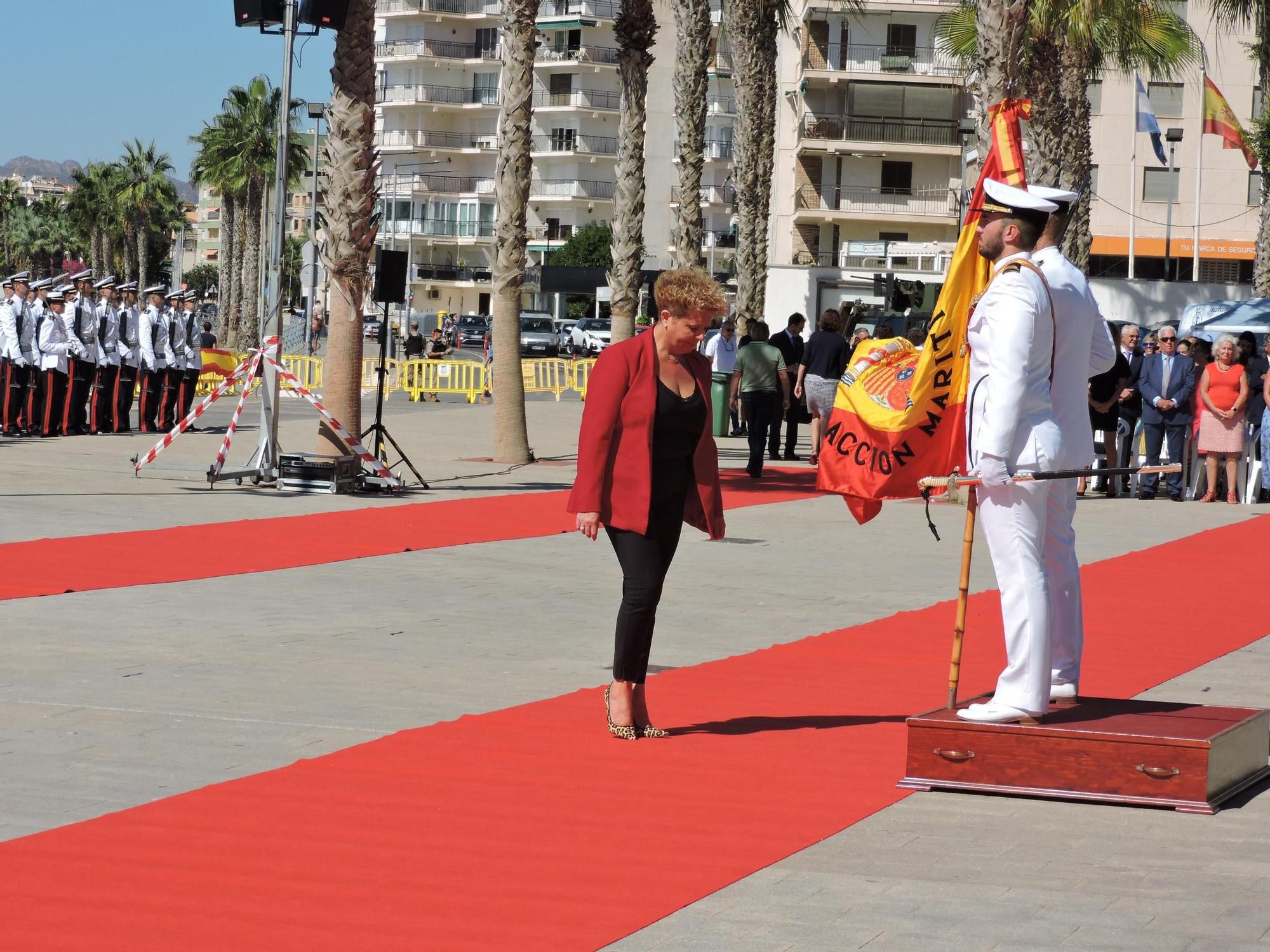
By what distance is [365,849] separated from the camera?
5633mm

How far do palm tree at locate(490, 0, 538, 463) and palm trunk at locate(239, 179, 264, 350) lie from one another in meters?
47.8

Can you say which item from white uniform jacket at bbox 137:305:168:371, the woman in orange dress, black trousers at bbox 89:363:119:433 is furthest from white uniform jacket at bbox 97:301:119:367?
the woman in orange dress

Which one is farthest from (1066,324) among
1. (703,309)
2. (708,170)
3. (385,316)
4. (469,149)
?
(469,149)

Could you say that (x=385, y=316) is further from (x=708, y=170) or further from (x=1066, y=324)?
(x=708, y=170)

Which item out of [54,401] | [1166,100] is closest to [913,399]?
[54,401]

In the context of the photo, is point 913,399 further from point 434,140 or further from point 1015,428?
point 434,140

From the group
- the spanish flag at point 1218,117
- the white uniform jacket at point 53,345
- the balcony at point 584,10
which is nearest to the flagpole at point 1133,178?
the spanish flag at point 1218,117

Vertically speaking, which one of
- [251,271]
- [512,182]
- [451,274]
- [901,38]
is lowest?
[512,182]

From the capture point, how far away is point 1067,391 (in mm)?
6699

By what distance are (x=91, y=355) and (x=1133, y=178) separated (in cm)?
4973

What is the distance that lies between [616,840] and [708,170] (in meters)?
101

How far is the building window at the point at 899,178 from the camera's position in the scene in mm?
76125

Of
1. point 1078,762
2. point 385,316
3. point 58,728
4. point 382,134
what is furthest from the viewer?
point 382,134

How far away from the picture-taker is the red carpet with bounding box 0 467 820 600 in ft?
38.9
